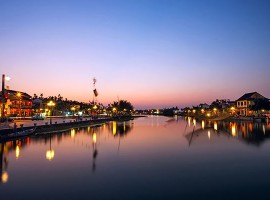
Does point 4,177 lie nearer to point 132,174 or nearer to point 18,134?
point 132,174

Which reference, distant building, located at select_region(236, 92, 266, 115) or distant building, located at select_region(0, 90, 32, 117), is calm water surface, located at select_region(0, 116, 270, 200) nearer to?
distant building, located at select_region(0, 90, 32, 117)

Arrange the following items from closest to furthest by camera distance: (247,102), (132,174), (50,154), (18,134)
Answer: (132,174), (50,154), (18,134), (247,102)

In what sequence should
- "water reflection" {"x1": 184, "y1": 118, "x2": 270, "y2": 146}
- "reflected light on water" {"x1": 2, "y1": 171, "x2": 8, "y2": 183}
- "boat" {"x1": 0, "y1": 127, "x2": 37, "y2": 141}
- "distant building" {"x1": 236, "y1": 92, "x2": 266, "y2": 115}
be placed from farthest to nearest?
"distant building" {"x1": 236, "y1": 92, "x2": 266, "y2": 115}, "water reflection" {"x1": 184, "y1": 118, "x2": 270, "y2": 146}, "boat" {"x1": 0, "y1": 127, "x2": 37, "y2": 141}, "reflected light on water" {"x1": 2, "y1": 171, "x2": 8, "y2": 183}

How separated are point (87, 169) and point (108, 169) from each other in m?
2.19

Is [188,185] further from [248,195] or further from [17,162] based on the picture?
[17,162]

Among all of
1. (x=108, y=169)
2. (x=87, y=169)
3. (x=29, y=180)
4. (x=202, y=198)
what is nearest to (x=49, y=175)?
(x=29, y=180)

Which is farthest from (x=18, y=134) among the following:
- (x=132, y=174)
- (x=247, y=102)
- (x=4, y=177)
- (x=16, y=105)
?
(x=247, y=102)

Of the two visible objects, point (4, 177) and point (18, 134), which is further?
point (18, 134)

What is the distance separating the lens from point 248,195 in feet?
52.6

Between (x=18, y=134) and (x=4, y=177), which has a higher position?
(x=18, y=134)

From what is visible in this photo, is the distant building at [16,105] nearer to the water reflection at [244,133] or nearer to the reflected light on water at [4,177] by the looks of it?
the water reflection at [244,133]

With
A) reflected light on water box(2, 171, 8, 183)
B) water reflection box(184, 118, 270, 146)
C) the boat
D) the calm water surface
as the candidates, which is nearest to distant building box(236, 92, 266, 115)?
water reflection box(184, 118, 270, 146)

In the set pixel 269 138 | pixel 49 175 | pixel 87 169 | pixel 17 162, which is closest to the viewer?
pixel 49 175

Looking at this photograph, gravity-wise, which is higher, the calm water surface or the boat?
the boat
